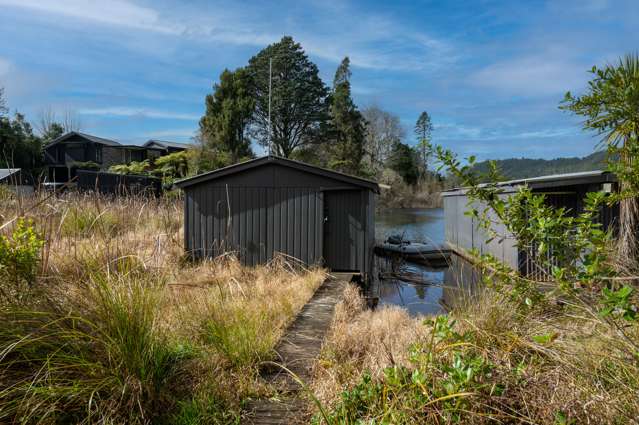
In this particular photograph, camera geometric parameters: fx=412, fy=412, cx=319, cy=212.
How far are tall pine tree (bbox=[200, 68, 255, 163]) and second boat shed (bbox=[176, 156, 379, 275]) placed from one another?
19.3m

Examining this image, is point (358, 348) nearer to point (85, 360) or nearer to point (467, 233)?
point (85, 360)

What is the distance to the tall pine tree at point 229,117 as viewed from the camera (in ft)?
95.3

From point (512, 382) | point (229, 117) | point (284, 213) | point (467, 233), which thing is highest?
point (229, 117)

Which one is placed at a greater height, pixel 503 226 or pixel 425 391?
pixel 503 226

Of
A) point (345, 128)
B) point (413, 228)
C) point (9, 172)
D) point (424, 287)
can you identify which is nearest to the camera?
point (9, 172)

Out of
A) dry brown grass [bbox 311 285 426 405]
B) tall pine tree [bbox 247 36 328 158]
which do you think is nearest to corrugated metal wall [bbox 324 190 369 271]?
dry brown grass [bbox 311 285 426 405]

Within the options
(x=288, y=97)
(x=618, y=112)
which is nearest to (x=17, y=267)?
(x=618, y=112)

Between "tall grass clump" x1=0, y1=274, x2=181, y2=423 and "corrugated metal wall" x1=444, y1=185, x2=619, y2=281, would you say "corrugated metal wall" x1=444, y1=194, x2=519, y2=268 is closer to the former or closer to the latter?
"corrugated metal wall" x1=444, y1=185, x2=619, y2=281

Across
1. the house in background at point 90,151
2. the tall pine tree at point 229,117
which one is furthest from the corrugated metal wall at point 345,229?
the house in background at point 90,151

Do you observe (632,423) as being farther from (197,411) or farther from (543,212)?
(197,411)

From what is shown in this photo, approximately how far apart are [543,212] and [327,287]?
5392 millimetres

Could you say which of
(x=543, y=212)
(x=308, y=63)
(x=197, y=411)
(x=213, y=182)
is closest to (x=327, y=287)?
(x=213, y=182)

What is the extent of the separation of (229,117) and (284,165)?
70.5 ft

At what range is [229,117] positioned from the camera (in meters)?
29.1
